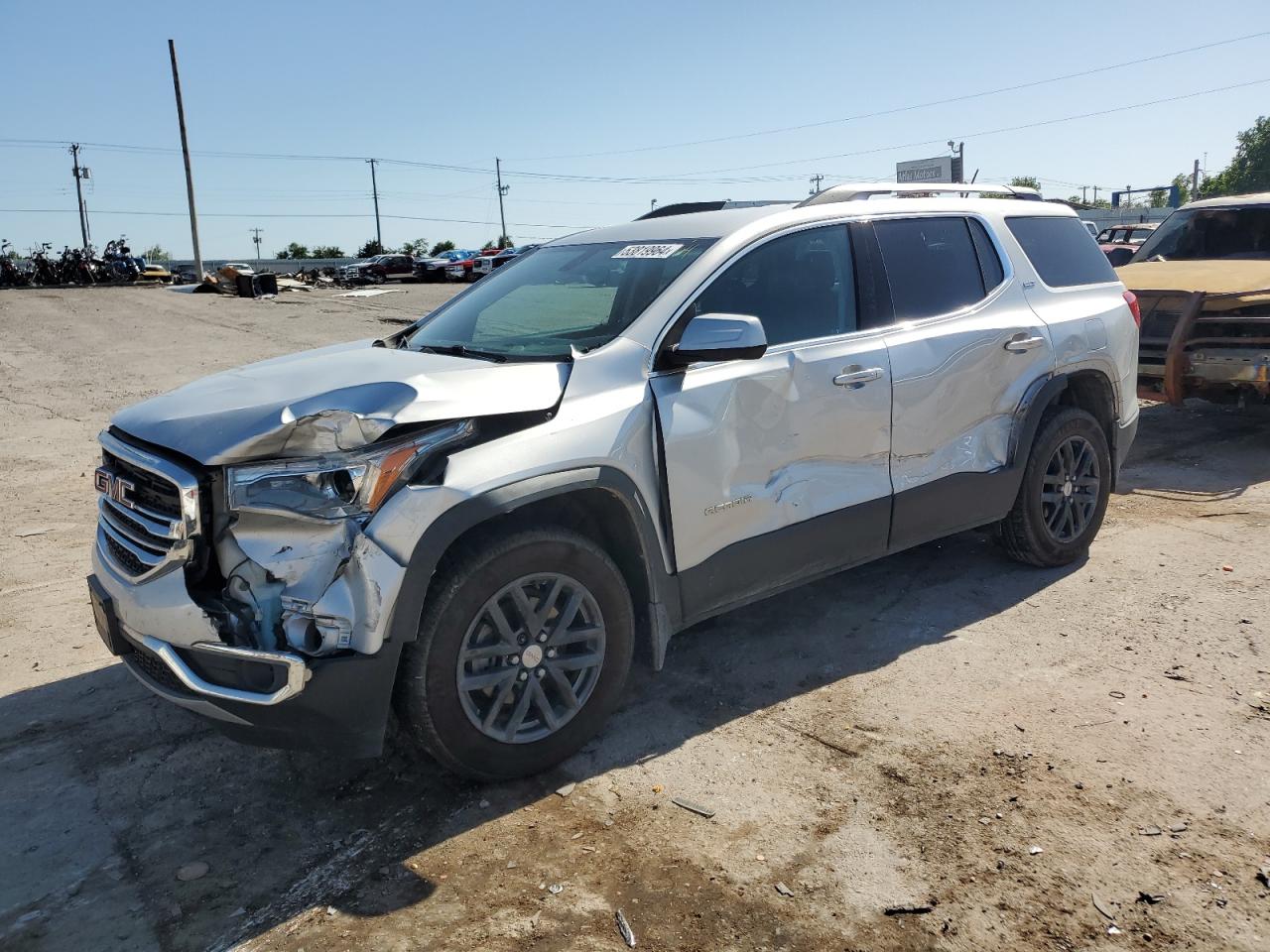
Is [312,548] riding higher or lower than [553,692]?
higher

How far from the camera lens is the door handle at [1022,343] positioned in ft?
16.0

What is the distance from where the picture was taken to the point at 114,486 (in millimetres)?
3465

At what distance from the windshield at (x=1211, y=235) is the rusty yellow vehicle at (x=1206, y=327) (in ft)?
0.18

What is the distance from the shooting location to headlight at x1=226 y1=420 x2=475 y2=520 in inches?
118

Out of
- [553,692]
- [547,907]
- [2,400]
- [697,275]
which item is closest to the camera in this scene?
[547,907]

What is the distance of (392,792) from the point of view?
11.3 ft

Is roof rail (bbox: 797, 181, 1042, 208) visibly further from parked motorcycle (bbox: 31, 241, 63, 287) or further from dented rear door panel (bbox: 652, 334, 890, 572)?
parked motorcycle (bbox: 31, 241, 63, 287)

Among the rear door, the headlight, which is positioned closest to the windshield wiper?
the headlight

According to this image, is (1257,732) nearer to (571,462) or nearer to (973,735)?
(973,735)

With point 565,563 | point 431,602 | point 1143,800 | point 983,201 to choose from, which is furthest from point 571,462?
point 983,201

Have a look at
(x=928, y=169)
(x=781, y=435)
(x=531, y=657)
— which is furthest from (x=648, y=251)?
(x=928, y=169)

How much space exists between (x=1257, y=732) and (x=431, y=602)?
3044mm

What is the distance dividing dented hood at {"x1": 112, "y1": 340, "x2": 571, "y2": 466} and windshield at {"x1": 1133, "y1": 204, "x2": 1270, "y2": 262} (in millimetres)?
8737

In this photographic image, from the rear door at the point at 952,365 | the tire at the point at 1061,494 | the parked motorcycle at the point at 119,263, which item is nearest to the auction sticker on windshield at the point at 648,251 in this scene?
the rear door at the point at 952,365
